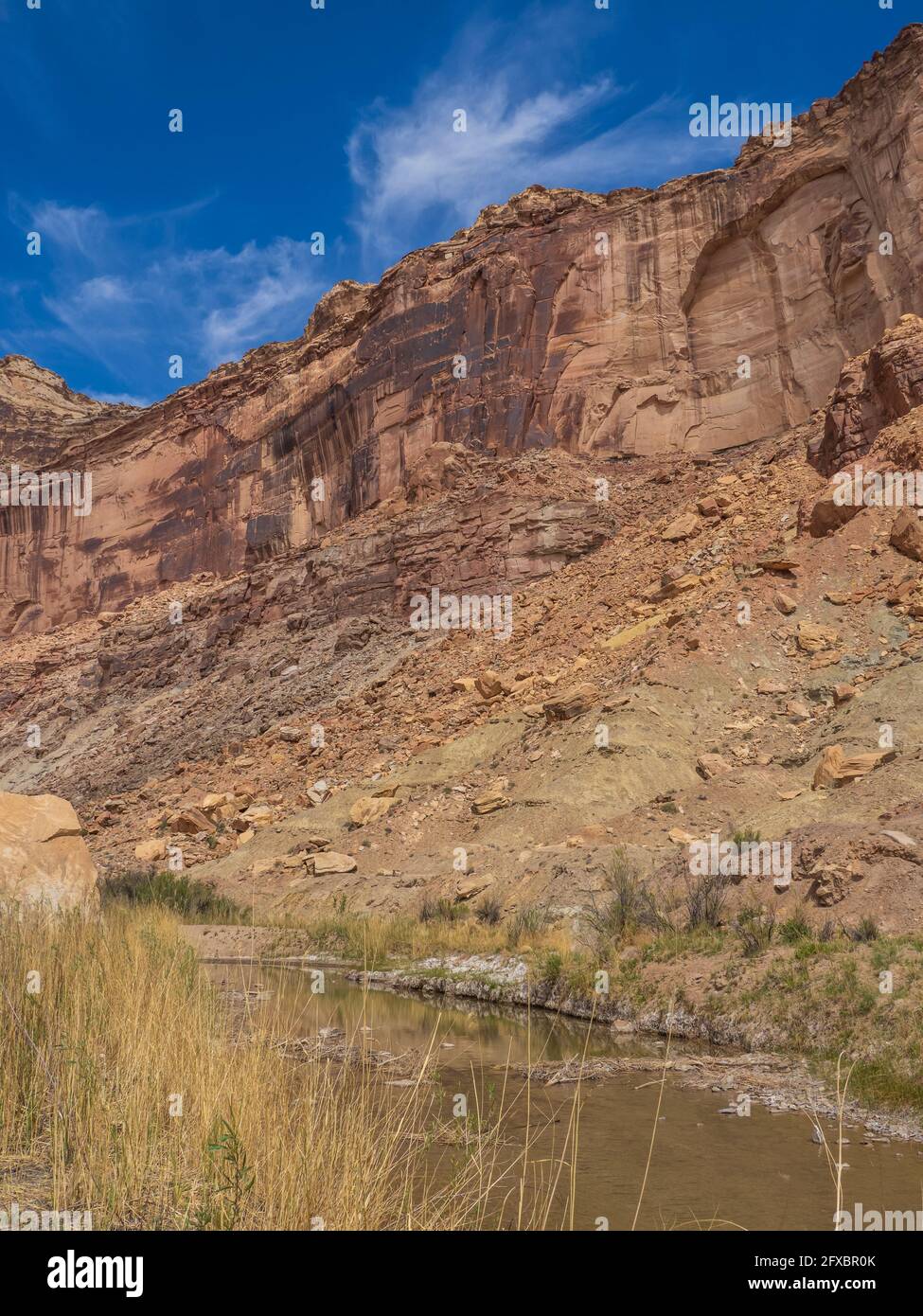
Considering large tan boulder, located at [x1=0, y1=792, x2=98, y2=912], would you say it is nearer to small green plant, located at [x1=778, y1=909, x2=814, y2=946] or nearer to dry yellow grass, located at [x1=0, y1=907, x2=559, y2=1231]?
dry yellow grass, located at [x1=0, y1=907, x2=559, y2=1231]

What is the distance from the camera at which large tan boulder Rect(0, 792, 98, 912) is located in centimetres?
1054

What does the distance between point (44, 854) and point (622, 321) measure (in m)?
36.6

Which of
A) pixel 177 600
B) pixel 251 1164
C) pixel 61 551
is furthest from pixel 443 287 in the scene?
pixel 251 1164

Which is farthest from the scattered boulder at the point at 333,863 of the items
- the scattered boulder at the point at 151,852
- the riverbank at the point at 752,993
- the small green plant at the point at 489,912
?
the scattered boulder at the point at 151,852

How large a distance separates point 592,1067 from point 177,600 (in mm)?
50678

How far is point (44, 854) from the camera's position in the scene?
36.4 feet

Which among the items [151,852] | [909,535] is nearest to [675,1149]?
[909,535]

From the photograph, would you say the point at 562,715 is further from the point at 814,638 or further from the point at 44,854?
the point at 44,854

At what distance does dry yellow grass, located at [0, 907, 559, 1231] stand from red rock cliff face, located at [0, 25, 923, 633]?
110 ft

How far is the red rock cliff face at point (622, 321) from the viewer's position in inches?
1380

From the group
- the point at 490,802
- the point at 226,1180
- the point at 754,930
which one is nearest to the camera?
the point at 226,1180

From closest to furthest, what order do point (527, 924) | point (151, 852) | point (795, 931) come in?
point (795, 931) < point (527, 924) < point (151, 852)

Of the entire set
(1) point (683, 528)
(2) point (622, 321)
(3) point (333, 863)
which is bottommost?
(3) point (333, 863)
